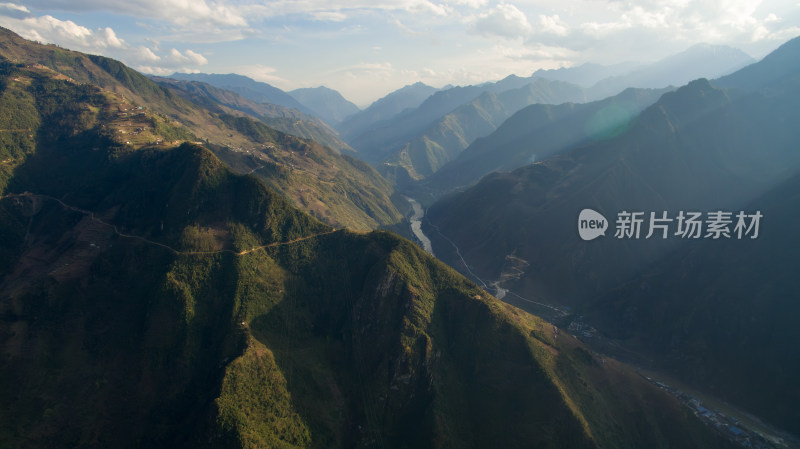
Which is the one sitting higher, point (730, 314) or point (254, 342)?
point (730, 314)

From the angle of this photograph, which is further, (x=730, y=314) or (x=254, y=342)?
(x=730, y=314)

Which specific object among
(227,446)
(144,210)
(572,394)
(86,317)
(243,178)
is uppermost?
(243,178)

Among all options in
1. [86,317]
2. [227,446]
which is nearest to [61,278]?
[86,317]

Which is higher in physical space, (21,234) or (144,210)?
(144,210)

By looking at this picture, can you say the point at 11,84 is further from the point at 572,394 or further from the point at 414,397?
the point at 572,394

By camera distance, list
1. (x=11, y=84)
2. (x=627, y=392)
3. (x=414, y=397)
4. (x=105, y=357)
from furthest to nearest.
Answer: (x=11, y=84)
(x=627, y=392)
(x=414, y=397)
(x=105, y=357)

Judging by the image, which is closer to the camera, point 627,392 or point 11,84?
point 627,392

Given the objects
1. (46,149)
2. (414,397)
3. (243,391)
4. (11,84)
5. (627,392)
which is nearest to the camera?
(243,391)

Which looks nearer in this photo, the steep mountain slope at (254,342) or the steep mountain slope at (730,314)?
the steep mountain slope at (254,342)
